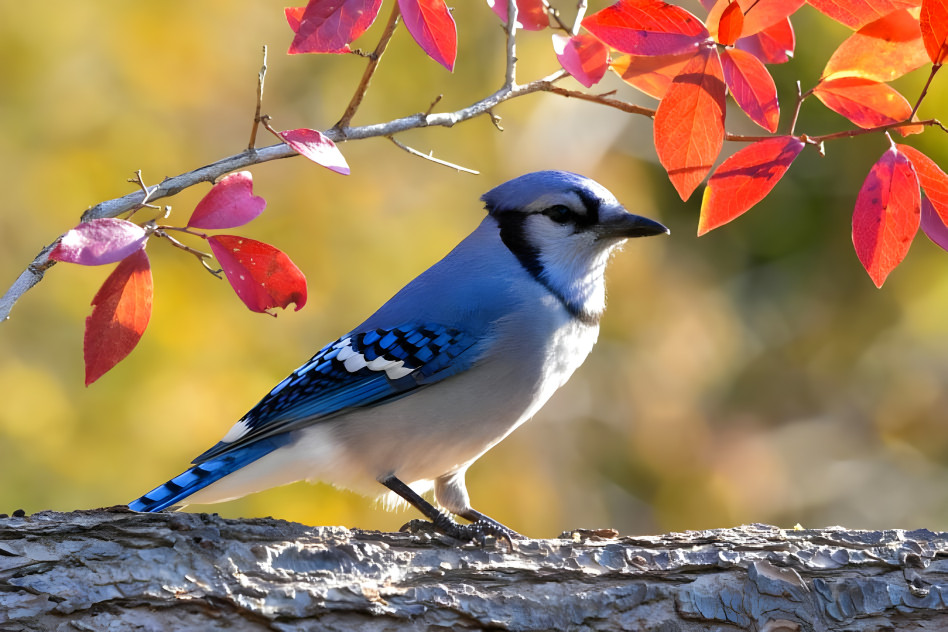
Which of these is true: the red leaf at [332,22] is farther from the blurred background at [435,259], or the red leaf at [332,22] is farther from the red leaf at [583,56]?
the blurred background at [435,259]

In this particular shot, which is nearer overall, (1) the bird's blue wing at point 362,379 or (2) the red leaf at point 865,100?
(2) the red leaf at point 865,100

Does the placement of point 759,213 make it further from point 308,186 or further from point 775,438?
point 308,186

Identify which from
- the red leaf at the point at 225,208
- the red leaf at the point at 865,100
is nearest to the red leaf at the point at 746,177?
the red leaf at the point at 865,100

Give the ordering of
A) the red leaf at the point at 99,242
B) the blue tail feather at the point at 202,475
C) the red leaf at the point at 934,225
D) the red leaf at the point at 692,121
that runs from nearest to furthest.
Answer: the red leaf at the point at 99,242 → the red leaf at the point at 692,121 → the red leaf at the point at 934,225 → the blue tail feather at the point at 202,475

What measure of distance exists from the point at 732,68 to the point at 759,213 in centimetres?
405

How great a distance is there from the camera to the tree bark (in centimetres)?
170

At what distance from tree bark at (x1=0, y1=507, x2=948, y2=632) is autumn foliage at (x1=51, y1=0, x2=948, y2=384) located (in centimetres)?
39

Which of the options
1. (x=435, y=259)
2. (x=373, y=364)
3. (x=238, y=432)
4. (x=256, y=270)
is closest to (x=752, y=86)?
(x=256, y=270)

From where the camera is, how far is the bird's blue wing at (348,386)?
2199 mm

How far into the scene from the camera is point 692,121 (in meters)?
1.63

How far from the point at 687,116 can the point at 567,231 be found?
75 centimetres

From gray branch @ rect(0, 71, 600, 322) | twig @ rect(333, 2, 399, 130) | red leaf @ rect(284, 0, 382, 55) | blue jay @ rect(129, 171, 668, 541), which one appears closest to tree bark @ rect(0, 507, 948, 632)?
blue jay @ rect(129, 171, 668, 541)

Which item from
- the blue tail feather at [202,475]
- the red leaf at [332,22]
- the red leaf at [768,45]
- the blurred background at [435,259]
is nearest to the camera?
the red leaf at [332,22]

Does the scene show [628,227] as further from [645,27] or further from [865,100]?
[645,27]
